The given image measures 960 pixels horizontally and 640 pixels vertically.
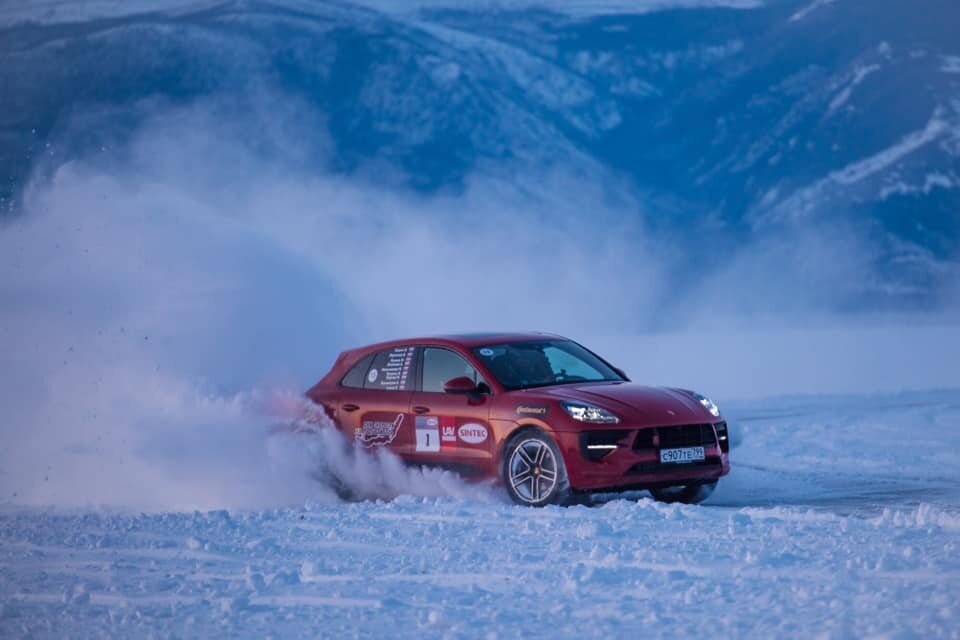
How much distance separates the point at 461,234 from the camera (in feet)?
299

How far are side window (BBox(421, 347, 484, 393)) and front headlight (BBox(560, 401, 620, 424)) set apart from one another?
1185mm

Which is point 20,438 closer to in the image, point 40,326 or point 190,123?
point 40,326

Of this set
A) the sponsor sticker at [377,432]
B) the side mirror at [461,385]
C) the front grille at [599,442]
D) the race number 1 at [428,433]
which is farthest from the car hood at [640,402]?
the sponsor sticker at [377,432]

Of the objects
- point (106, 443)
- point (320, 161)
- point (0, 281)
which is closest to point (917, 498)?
point (106, 443)

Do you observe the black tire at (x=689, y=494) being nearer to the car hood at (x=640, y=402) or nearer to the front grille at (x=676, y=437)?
the front grille at (x=676, y=437)

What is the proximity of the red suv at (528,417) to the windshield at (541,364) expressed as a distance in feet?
0.04

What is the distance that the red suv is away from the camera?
1043 cm

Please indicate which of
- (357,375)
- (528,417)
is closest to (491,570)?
(528,417)

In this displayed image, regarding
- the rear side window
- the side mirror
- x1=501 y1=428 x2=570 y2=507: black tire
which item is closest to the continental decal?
x1=501 y1=428 x2=570 y2=507: black tire

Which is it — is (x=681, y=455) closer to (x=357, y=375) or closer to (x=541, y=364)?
(x=541, y=364)

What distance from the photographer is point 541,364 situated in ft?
38.5

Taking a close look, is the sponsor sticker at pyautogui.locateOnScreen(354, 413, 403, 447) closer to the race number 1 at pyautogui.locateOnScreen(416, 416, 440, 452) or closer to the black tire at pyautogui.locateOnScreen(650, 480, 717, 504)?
the race number 1 at pyautogui.locateOnScreen(416, 416, 440, 452)

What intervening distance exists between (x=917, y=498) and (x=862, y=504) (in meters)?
0.64

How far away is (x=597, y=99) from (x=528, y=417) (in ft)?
281
